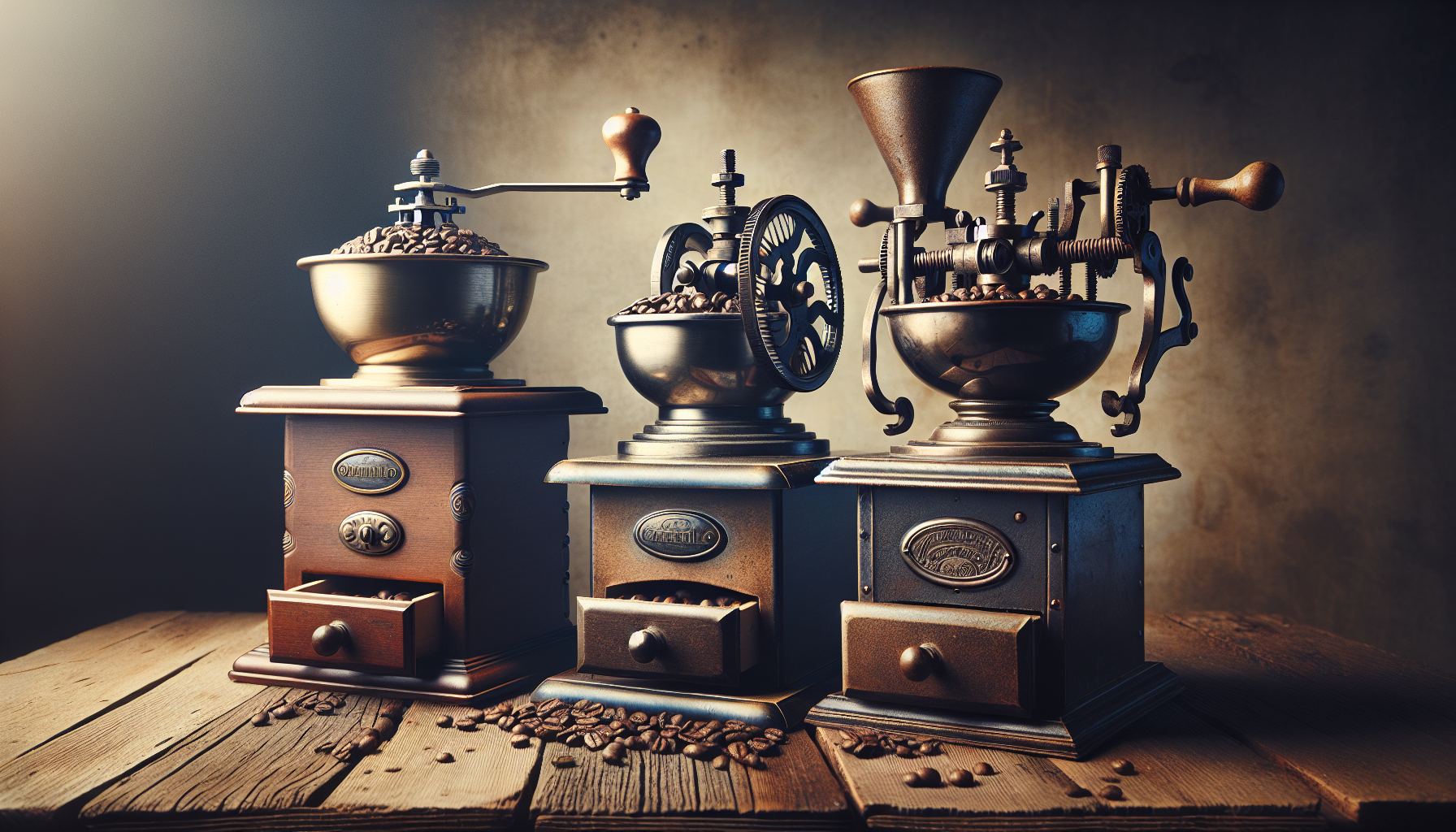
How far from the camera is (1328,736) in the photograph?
1.75 m

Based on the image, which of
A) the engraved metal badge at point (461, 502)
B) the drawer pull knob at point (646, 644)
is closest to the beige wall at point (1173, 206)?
the engraved metal badge at point (461, 502)

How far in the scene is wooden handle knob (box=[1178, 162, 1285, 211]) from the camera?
5.44ft

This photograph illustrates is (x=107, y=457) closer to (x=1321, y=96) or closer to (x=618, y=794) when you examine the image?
(x=618, y=794)

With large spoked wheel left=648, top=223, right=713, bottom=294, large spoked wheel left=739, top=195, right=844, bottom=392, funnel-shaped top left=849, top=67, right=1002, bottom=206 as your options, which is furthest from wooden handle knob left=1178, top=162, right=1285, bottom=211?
large spoked wheel left=648, top=223, right=713, bottom=294

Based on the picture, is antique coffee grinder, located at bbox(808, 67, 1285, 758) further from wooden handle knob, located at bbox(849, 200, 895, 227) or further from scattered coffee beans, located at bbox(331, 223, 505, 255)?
scattered coffee beans, located at bbox(331, 223, 505, 255)

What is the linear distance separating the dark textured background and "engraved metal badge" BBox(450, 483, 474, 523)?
1148 mm

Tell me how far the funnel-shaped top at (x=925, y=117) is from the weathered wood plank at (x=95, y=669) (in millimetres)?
1664

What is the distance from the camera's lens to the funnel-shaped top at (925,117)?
1.84 meters

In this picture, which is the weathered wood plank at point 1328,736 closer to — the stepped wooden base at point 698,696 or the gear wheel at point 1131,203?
the stepped wooden base at point 698,696

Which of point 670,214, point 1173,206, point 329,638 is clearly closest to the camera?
point 329,638

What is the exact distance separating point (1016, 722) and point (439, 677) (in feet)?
3.28

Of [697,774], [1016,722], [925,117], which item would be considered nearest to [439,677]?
[697,774]

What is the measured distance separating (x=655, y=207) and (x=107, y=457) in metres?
1.59

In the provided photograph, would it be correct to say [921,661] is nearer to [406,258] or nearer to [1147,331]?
[1147,331]
